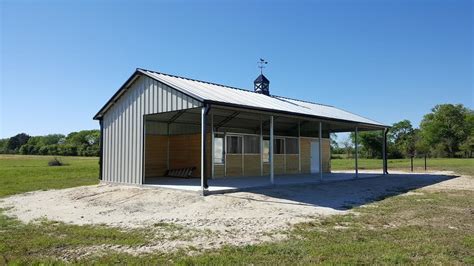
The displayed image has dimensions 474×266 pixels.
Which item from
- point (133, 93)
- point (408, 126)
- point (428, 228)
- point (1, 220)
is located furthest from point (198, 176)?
point (408, 126)

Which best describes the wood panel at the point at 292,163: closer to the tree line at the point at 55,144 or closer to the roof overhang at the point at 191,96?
the roof overhang at the point at 191,96

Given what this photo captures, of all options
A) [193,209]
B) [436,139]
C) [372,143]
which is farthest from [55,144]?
[193,209]

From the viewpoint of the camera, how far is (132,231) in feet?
23.2

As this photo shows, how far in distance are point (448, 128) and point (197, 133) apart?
69.4 metres

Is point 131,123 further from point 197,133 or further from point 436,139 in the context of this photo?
point 436,139

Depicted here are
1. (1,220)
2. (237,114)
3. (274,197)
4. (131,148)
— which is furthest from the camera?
(237,114)

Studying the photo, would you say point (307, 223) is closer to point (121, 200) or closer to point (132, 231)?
point (132, 231)

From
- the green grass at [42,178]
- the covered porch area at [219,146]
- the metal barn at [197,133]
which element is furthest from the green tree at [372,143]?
the green grass at [42,178]

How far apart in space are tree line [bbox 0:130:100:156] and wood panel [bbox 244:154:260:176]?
53.2 metres

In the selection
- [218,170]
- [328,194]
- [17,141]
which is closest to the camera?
[328,194]

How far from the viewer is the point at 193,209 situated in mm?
9273

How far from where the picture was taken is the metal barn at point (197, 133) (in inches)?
508

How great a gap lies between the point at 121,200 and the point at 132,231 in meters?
4.45

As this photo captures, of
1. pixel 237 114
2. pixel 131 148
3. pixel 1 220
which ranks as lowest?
pixel 1 220
